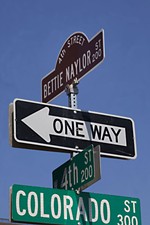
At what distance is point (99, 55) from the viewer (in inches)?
224

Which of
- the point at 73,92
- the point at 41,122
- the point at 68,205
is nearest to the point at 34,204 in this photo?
the point at 68,205

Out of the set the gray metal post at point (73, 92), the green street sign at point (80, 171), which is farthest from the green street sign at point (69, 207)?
the gray metal post at point (73, 92)

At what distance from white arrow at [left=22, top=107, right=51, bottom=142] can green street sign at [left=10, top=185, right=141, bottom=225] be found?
547mm

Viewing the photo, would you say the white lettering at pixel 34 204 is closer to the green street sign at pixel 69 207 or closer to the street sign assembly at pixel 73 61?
the green street sign at pixel 69 207

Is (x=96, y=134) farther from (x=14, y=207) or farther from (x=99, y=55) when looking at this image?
(x=14, y=207)

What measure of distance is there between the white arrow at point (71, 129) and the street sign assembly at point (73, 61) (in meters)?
0.50

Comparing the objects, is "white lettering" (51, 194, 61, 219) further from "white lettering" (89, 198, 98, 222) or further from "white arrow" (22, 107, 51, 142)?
"white arrow" (22, 107, 51, 142)

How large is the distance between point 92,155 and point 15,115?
768mm

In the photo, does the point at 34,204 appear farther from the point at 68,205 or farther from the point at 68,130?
the point at 68,130

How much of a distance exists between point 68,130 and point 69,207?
0.77 metres

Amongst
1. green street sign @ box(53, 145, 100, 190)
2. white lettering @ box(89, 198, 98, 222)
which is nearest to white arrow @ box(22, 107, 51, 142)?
green street sign @ box(53, 145, 100, 190)

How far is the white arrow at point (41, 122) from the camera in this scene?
541 centimetres

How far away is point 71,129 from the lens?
5613 mm

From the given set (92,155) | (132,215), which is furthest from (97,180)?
(132,215)
